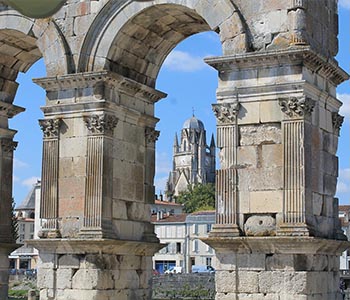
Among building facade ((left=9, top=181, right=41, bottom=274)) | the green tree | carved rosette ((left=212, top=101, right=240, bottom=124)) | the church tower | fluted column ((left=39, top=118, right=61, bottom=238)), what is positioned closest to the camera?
carved rosette ((left=212, top=101, right=240, bottom=124))

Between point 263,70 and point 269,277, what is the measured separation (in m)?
3.64

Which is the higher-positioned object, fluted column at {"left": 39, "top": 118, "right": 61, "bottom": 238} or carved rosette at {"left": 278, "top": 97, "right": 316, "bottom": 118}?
carved rosette at {"left": 278, "top": 97, "right": 316, "bottom": 118}

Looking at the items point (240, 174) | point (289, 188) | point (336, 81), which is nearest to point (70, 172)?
point (240, 174)

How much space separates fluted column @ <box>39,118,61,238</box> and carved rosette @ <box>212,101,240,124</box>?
3518 millimetres

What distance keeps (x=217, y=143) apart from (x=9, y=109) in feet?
23.7

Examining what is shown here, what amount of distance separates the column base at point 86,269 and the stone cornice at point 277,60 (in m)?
4.03

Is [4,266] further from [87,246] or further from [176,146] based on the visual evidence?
[176,146]

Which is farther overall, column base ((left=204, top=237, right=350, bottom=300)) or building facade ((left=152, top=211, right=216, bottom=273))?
building facade ((left=152, top=211, right=216, bottom=273))

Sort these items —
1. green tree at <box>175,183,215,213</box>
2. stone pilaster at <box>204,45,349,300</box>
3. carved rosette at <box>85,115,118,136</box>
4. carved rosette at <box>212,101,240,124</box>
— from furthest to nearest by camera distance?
green tree at <box>175,183,215,213</box>
carved rosette at <box>85,115,118,136</box>
carved rosette at <box>212,101,240,124</box>
stone pilaster at <box>204,45,349,300</box>

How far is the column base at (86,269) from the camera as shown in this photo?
12.8 m

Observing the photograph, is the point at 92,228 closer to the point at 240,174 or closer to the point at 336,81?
the point at 240,174

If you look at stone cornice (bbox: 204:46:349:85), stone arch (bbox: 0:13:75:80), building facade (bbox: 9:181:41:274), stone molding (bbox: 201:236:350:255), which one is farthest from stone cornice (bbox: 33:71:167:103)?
building facade (bbox: 9:181:41:274)

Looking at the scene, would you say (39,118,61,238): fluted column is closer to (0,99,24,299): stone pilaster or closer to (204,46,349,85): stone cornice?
(0,99,24,299): stone pilaster

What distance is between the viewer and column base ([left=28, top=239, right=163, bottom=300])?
12.8m
